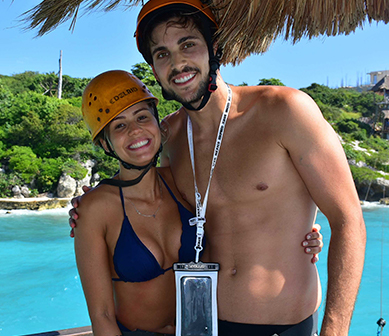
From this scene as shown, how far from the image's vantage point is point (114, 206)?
177cm

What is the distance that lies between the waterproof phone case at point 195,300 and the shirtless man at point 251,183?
130 millimetres

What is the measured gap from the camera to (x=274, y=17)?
162cm

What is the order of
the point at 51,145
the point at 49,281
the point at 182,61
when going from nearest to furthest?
the point at 182,61, the point at 49,281, the point at 51,145

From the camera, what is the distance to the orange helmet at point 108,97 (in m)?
1.71

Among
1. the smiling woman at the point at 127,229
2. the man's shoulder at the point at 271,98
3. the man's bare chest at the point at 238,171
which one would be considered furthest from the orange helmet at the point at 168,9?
the man's bare chest at the point at 238,171

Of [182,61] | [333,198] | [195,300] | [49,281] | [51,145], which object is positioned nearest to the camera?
[333,198]

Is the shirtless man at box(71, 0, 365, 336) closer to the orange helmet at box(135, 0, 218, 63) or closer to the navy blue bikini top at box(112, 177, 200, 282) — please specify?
the orange helmet at box(135, 0, 218, 63)

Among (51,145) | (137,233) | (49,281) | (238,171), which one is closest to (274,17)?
(238,171)

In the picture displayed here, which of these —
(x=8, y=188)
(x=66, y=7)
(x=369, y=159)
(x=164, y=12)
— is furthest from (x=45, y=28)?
(x=369, y=159)

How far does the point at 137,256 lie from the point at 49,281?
9490 mm

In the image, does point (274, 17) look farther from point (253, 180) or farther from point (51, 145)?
point (51, 145)

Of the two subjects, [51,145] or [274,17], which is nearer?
[274,17]

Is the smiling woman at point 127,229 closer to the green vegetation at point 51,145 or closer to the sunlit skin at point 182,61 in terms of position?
the sunlit skin at point 182,61

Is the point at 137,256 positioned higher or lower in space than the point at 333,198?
lower
